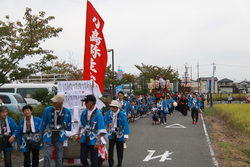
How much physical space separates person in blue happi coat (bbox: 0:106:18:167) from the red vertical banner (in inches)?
131

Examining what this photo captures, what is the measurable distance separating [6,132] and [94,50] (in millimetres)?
3905

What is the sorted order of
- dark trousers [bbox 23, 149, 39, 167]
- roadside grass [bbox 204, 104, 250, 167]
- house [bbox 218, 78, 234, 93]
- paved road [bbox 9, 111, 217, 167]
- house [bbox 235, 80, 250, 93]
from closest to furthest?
1. dark trousers [bbox 23, 149, 39, 167]
2. paved road [bbox 9, 111, 217, 167]
3. roadside grass [bbox 204, 104, 250, 167]
4. house [bbox 235, 80, 250, 93]
5. house [bbox 218, 78, 234, 93]

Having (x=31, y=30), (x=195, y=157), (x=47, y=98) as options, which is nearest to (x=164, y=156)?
(x=195, y=157)

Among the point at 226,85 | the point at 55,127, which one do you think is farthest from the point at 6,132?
the point at 226,85

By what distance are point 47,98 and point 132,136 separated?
25.6ft

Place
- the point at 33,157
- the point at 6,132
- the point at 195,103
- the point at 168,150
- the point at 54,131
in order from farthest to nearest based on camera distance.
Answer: the point at 195,103, the point at 168,150, the point at 33,157, the point at 6,132, the point at 54,131

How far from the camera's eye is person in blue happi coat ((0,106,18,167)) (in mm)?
6910

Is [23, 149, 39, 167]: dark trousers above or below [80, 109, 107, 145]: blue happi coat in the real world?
below

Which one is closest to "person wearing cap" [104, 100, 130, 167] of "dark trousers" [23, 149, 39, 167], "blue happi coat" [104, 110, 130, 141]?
"blue happi coat" [104, 110, 130, 141]

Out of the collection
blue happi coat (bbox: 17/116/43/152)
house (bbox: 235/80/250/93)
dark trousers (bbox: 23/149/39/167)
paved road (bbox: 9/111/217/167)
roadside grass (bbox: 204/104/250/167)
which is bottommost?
paved road (bbox: 9/111/217/167)

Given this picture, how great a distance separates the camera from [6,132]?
699cm

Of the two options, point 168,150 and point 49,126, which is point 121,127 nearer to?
point 49,126

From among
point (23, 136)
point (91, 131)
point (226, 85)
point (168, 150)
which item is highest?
point (226, 85)

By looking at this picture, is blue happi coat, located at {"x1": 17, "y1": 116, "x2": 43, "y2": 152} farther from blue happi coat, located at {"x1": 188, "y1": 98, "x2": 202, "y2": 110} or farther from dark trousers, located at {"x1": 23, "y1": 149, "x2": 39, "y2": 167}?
blue happi coat, located at {"x1": 188, "y1": 98, "x2": 202, "y2": 110}
